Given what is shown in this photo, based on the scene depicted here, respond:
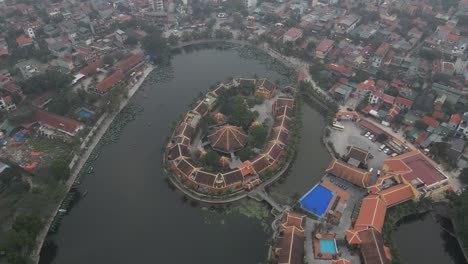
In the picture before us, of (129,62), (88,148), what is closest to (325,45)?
(129,62)

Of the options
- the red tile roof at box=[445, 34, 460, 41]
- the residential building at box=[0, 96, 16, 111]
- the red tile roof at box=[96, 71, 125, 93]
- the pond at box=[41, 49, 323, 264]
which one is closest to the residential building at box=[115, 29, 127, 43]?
the red tile roof at box=[96, 71, 125, 93]

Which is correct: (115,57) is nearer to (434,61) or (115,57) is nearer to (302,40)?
(302,40)

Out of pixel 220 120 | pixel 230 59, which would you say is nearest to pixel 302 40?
pixel 230 59

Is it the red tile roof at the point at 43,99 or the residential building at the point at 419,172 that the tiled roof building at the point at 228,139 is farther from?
the red tile roof at the point at 43,99

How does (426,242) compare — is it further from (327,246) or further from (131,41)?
(131,41)

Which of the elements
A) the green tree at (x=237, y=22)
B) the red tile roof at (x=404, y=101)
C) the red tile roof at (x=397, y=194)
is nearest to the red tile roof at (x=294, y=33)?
the green tree at (x=237, y=22)
